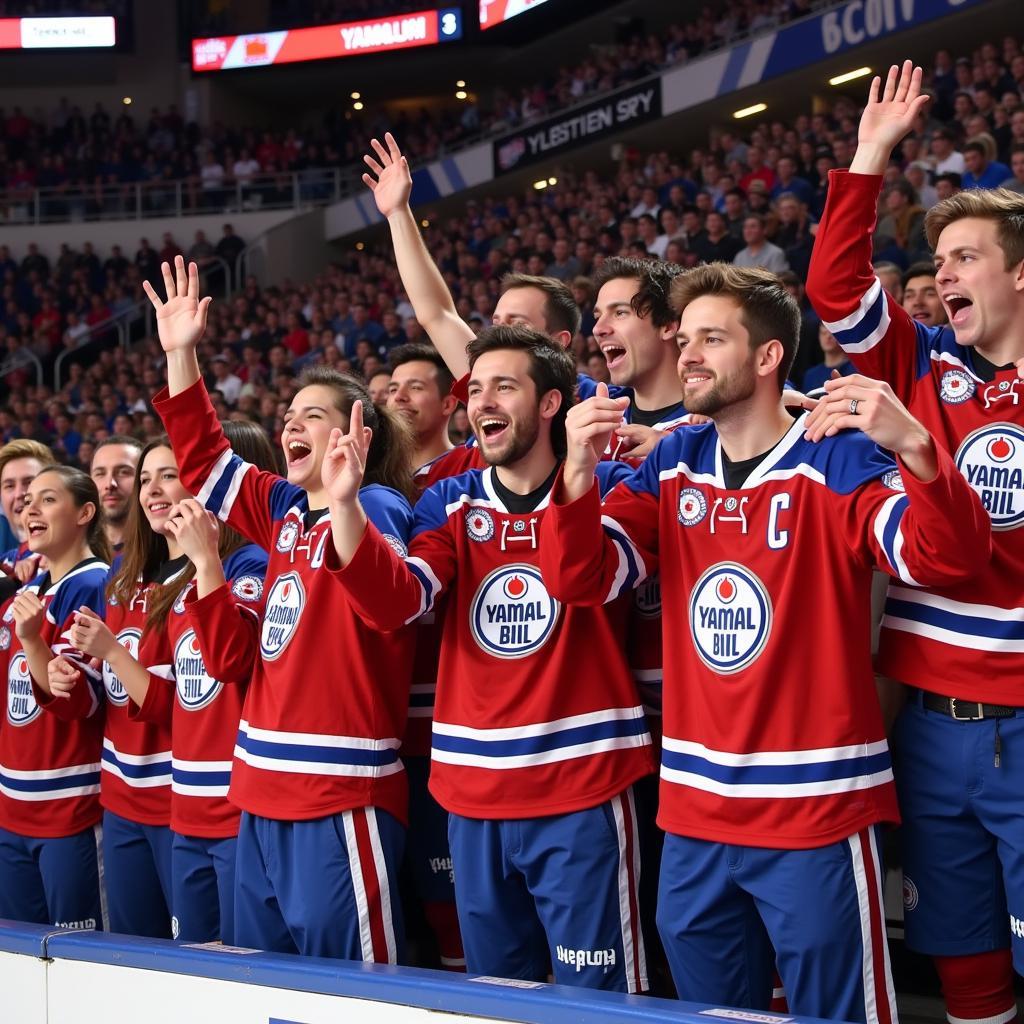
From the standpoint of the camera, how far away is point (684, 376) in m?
2.58

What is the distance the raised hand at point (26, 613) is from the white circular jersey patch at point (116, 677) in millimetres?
243

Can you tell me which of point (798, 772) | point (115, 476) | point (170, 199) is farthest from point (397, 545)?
point (170, 199)

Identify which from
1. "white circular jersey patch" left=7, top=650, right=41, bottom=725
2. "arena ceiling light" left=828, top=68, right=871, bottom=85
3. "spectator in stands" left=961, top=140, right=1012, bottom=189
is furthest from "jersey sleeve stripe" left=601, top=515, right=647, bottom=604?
"arena ceiling light" left=828, top=68, right=871, bottom=85

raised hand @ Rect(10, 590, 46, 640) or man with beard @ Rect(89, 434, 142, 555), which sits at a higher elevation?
man with beard @ Rect(89, 434, 142, 555)

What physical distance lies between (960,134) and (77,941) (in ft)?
29.4

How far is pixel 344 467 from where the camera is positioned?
104 inches

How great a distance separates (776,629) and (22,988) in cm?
179

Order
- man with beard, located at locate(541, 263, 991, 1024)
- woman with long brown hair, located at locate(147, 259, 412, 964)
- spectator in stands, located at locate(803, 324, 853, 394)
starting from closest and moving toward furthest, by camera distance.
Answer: man with beard, located at locate(541, 263, 991, 1024) → woman with long brown hair, located at locate(147, 259, 412, 964) → spectator in stands, located at locate(803, 324, 853, 394)

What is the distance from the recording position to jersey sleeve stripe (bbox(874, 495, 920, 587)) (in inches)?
88.9

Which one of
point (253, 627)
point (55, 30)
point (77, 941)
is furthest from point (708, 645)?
point (55, 30)

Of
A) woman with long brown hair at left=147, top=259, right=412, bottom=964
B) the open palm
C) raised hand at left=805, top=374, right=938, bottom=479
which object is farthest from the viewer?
woman with long brown hair at left=147, top=259, right=412, bottom=964

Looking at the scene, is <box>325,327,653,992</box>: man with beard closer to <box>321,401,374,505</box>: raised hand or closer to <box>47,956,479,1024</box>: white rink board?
<box>321,401,374,505</box>: raised hand

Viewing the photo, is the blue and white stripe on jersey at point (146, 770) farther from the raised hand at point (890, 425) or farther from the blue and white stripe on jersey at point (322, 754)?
the raised hand at point (890, 425)

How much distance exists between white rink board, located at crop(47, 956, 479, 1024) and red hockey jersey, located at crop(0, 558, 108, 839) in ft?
3.81
